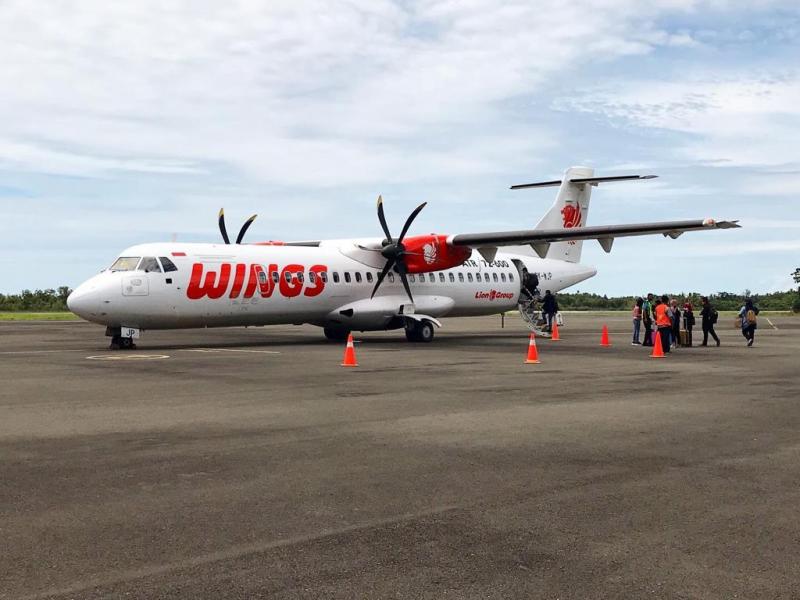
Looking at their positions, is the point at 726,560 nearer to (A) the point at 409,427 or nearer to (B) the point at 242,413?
(A) the point at 409,427

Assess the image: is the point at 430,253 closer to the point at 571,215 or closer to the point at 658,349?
the point at 658,349

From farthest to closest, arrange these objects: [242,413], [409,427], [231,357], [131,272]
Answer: [131,272] < [231,357] < [242,413] < [409,427]

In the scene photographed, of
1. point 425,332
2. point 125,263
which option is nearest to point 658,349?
point 425,332

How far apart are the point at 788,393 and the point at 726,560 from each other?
959 centimetres

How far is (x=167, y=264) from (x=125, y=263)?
1.12 m

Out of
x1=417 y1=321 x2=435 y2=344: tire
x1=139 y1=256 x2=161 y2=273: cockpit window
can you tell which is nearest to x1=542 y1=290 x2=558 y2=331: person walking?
x1=417 y1=321 x2=435 y2=344: tire

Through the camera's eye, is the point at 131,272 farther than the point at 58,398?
Yes

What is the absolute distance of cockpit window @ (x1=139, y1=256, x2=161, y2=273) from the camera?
2294cm

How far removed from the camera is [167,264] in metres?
23.3

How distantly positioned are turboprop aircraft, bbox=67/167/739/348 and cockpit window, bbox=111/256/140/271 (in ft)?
0.12

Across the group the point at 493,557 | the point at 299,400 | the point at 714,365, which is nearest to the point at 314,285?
the point at 714,365

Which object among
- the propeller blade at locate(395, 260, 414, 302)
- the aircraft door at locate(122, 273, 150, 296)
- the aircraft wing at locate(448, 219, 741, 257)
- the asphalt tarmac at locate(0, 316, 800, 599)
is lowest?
the asphalt tarmac at locate(0, 316, 800, 599)

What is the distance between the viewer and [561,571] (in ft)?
15.8

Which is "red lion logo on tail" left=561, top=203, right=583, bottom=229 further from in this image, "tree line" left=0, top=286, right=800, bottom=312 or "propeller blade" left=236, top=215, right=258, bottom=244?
"tree line" left=0, top=286, right=800, bottom=312
